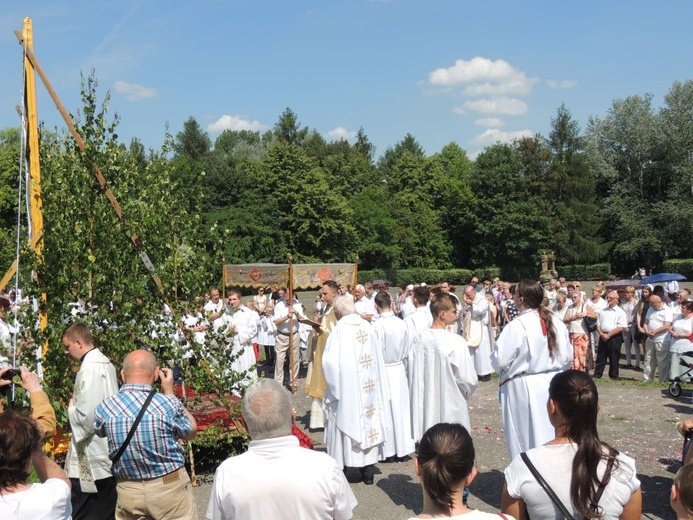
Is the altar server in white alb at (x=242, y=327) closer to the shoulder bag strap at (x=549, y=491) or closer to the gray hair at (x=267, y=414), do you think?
the gray hair at (x=267, y=414)

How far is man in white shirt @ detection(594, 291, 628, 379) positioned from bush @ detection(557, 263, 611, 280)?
140 ft

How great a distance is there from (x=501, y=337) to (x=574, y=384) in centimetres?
286

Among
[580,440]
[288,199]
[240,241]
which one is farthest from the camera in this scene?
[288,199]

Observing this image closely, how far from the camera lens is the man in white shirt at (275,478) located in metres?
3.12

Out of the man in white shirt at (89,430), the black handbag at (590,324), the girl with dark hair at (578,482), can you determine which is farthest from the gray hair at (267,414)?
the black handbag at (590,324)

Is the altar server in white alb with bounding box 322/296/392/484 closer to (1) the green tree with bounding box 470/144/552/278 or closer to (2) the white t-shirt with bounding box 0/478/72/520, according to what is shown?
(2) the white t-shirt with bounding box 0/478/72/520

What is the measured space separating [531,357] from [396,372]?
2857mm

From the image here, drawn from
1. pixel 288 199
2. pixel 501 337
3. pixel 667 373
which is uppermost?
pixel 288 199

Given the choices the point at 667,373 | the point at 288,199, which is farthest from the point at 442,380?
the point at 288,199

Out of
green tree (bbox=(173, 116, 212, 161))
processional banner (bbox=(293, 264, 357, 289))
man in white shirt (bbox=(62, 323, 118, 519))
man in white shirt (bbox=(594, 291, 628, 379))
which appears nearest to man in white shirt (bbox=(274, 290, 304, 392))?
processional banner (bbox=(293, 264, 357, 289))

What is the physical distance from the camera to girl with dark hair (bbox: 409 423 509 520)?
2.81 meters

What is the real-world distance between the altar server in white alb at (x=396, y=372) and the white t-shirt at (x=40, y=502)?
18.1 ft

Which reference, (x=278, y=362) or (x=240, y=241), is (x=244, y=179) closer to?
(x=240, y=241)

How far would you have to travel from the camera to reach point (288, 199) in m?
57.5
